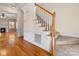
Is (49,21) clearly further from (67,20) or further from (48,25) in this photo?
(67,20)

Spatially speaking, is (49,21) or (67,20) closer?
(67,20)

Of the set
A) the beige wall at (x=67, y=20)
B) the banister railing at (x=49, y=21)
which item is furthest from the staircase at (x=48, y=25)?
the beige wall at (x=67, y=20)

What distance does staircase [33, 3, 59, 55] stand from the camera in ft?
10.1

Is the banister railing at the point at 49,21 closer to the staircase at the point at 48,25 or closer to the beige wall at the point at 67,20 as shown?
the staircase at the point at 48,25

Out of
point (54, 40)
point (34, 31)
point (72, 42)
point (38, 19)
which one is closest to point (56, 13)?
point (54, 40)

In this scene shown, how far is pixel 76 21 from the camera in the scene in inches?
118

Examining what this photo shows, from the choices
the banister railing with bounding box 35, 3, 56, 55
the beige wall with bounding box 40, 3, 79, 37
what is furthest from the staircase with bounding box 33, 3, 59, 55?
the beige wall with bounding box 40, 3, 79, 37

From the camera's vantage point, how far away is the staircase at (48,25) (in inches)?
121

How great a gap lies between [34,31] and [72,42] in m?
1.80

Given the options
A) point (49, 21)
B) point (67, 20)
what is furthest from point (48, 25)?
point (67, 20)

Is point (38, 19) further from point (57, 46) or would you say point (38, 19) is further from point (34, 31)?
point (57, 46)

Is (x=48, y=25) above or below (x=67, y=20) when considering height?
below

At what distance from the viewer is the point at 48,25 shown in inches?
137

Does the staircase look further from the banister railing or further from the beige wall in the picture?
the beige wall
